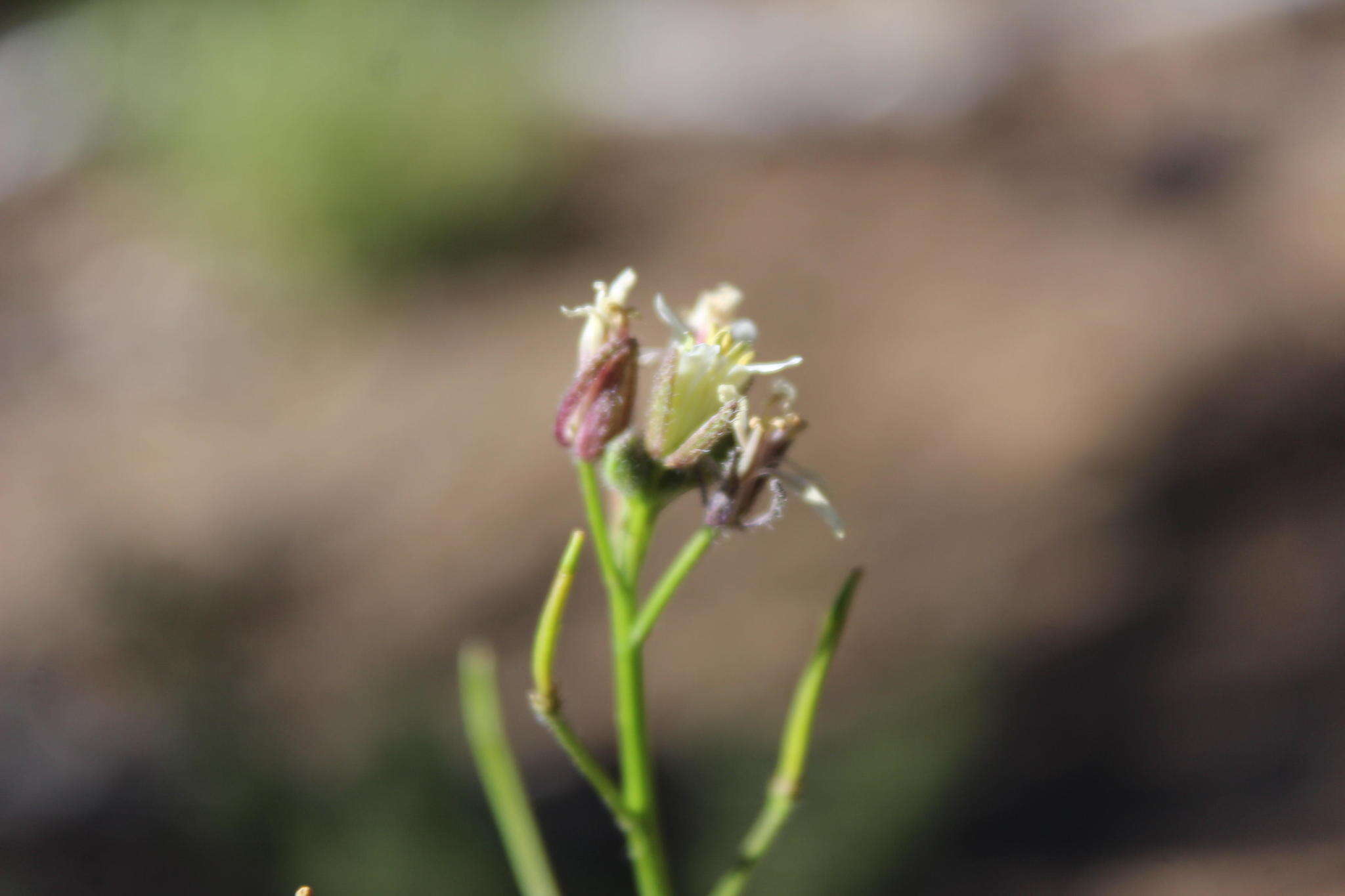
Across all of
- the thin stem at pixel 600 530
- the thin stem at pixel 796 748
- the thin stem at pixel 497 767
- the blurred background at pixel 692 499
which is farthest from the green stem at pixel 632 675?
the blurred background at pixel 692 499

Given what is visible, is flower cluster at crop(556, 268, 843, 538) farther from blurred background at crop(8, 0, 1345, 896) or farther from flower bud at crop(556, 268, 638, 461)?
blurred background at crop(8, 0, 1345, 896)

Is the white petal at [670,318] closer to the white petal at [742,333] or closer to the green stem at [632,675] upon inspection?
the white petal at [742,333]

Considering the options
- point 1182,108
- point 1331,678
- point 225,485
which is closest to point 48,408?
point 225,485

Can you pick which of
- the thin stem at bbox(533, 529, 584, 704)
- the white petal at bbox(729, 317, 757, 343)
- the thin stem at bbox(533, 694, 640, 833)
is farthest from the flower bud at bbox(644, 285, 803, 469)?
the thin stem at bbox(533, 694, 640, 833)

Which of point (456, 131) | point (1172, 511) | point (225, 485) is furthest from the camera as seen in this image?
point (456, 131)

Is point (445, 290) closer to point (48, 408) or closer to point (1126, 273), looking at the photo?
point (48, 408)

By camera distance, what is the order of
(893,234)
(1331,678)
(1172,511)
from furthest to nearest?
1. (893,234)
2. (1172,511)
3. (1331,678)
